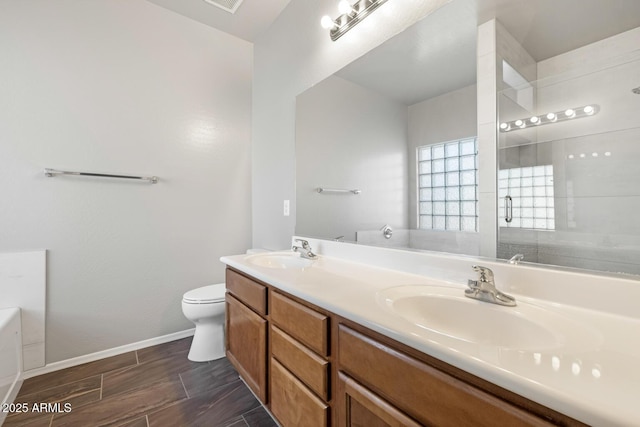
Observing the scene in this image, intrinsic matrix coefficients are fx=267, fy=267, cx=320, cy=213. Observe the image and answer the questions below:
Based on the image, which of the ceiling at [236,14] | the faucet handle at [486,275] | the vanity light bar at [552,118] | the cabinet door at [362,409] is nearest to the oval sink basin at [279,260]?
the cabinet door at [362,409]

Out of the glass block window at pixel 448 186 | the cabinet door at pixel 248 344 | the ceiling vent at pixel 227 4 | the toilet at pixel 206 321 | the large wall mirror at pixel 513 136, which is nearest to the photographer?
the large wall mirror at pixel 513 136

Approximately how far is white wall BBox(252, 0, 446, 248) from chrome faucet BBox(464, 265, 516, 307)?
1104 mm

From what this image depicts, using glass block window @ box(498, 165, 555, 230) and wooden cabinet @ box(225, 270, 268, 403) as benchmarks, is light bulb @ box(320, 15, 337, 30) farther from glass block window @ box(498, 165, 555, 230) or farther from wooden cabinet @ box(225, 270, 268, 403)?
wooden cabinet @ box(225, 270, 268, 403)

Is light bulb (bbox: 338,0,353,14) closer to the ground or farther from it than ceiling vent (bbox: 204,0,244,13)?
closer to the ground

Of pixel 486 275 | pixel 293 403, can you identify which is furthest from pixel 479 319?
pixel 293 403

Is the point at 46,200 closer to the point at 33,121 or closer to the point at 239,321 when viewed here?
the point at 33,121

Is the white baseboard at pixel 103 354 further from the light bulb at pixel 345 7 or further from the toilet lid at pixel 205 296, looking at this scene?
the light bulb at pixel 345 7

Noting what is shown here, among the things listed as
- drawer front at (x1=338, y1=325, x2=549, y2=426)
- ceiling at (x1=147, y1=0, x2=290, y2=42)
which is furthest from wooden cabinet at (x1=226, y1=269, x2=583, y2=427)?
ceiling at (x1=147, y1=0, x2=290, y2=42)

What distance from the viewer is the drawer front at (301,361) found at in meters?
0.87

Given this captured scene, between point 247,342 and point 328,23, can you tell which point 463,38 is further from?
point 247,342

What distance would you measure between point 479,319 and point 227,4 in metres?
2.65

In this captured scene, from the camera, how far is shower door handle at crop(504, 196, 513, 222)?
3.04 feet

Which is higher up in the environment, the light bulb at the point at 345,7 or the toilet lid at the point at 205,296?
the light bulb at the point at 345,7

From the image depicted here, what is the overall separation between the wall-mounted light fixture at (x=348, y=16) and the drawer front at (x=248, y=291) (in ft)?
4.82
